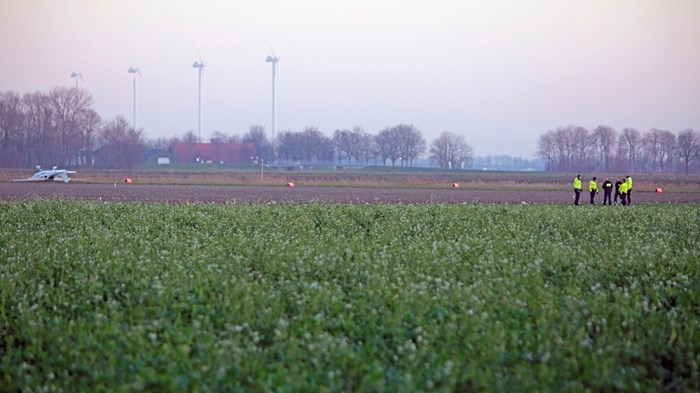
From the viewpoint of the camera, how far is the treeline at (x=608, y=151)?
188 metres

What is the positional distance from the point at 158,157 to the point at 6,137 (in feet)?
130

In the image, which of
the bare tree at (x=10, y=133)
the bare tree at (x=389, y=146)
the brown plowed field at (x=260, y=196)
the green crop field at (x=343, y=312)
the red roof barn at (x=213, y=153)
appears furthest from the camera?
the bare tree at (x=389, y=146)

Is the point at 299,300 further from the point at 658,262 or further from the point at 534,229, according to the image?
the point at 534,229

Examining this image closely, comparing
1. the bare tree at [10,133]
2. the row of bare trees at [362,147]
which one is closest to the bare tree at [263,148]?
the row of bare trees at [362,147]

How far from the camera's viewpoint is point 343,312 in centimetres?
1295

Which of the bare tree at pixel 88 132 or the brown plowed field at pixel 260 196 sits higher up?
the bare tree at pixel 88 132

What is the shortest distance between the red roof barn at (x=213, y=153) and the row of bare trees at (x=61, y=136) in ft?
93.7

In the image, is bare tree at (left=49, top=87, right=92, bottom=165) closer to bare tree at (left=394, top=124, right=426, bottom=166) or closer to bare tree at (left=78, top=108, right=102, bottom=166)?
bare tree at (left=78, top=108, right=102, bottom=166)

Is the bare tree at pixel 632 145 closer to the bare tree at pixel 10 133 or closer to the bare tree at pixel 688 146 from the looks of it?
the bare tree at pixel 688 146

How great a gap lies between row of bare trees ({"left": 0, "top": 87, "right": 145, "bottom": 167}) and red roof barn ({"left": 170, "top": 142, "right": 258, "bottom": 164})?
1125 inches

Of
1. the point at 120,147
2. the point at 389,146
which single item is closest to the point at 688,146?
the point at 389,146

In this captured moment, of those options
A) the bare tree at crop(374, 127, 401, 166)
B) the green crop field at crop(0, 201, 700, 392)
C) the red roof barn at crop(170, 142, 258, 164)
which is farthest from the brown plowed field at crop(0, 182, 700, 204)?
the bare tree at crop(374, 127, 401, 166)

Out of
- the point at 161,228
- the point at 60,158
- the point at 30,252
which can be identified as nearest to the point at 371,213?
the point at 161,228

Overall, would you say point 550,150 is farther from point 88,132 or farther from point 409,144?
point 88,132
